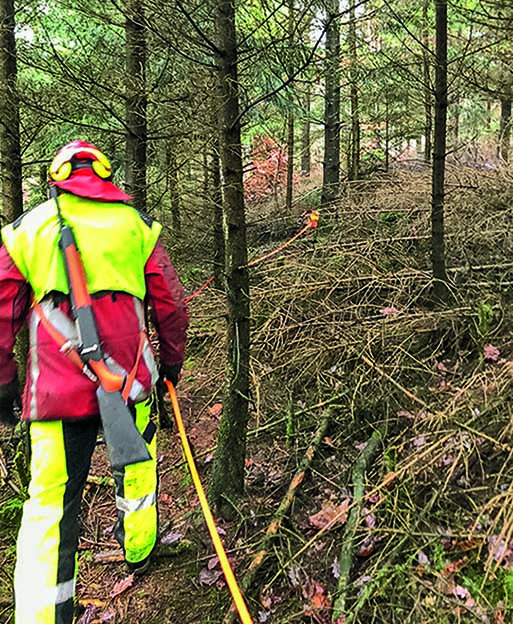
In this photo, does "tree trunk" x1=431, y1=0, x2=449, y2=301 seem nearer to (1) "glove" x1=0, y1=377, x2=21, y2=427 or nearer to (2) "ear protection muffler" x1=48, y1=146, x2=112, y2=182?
(2) "ear protection muffler" x1=48, y1=146, x2=112, y2=182

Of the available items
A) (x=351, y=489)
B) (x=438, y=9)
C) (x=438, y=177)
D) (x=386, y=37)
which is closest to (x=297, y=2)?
(x=438, y=9)

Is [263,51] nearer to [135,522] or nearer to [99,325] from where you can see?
[99,325]

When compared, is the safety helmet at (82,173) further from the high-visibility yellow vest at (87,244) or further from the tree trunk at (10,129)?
the tree trunk at (10,129)

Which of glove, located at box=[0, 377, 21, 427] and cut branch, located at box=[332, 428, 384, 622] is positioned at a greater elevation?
glove, located at box=[0, 377, 21, 427]

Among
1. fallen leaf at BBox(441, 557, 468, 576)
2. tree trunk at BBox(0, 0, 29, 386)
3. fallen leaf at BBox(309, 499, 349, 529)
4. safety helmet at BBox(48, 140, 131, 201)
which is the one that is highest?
tree trunk at BBox(0, 0, 29, 386)

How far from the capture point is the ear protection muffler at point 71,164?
2.81 metres

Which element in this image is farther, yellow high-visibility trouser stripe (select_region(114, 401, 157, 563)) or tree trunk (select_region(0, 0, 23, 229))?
tree trunk (select_region(0, 0, 23, 229))

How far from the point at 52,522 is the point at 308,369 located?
272 centimetres

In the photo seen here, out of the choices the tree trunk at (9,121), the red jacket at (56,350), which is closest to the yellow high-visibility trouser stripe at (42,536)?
the red jacket at (56,350)

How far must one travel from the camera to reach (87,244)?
2666 mm

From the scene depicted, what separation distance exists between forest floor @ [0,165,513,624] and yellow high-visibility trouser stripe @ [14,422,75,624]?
0.61 metres

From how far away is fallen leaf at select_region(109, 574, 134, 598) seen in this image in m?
3.06

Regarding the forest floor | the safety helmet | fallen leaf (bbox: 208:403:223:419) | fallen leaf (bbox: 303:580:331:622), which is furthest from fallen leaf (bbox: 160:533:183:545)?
the safety helmet

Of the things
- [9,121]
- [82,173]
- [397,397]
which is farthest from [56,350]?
[9,121]
